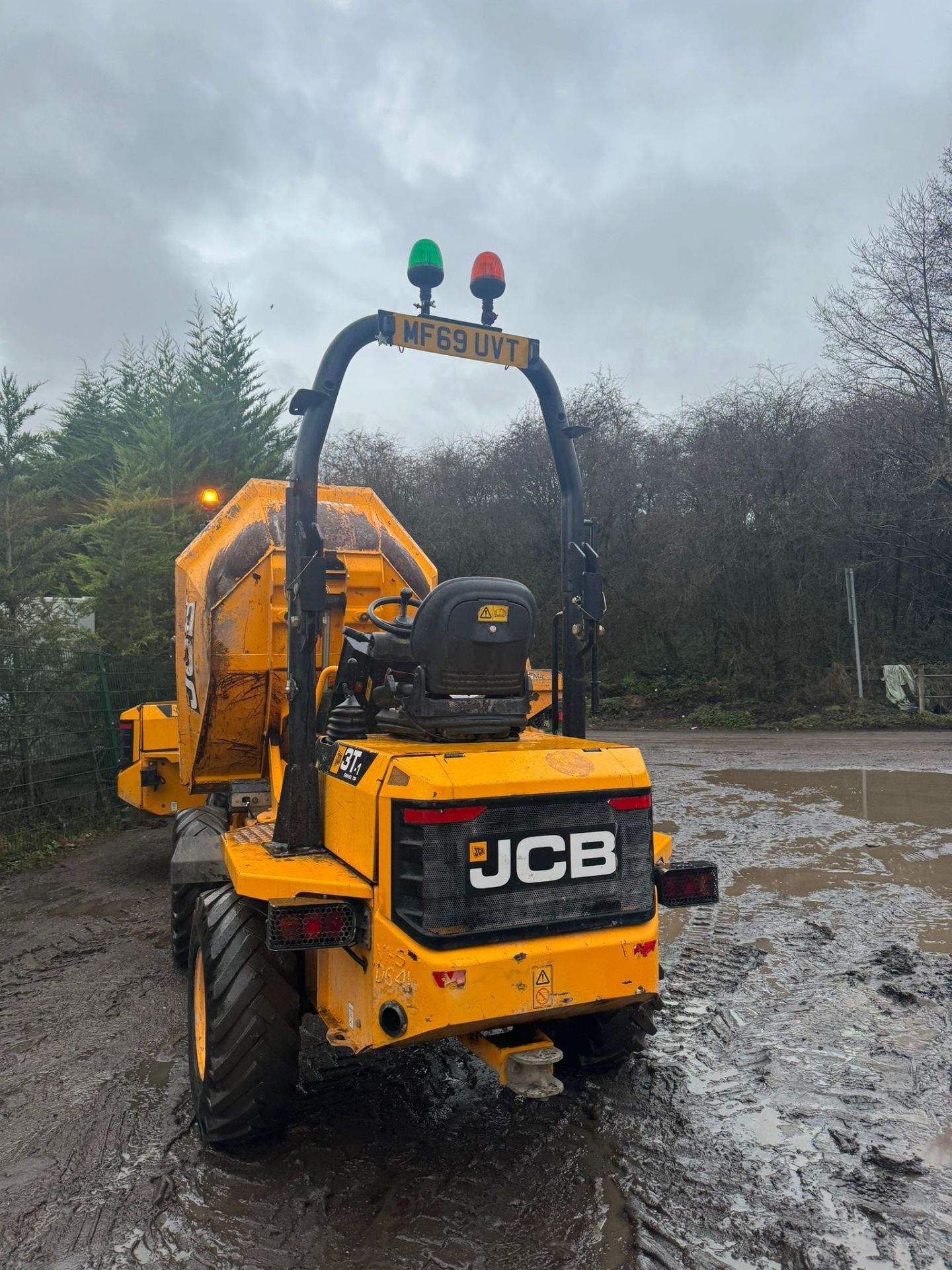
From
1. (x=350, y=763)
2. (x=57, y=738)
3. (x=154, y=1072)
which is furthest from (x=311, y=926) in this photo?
(x=57, y=738)

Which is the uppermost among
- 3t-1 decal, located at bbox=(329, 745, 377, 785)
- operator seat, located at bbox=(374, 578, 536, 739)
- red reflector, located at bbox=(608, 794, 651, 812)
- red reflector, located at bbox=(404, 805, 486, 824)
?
operator seat, located at bbox=(374, 578, 536, 739)

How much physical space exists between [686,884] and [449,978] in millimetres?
1187

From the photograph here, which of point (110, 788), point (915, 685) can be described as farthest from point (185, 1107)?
point (915, 685)

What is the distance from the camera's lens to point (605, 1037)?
12.8 ft

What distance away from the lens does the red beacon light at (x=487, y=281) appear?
3.88 metres

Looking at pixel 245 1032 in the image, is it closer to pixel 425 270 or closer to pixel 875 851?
pixel 425 270

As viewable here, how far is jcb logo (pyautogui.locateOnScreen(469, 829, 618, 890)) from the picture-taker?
125 inches

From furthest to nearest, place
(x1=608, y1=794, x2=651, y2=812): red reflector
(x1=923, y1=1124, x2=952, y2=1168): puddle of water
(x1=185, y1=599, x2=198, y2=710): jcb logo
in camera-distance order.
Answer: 1. (x1=185, y1=599, x2=198, y2=710): jcb logo
2. (x1=608, y1=794, x2=651, y2=812): red reflector
3. (x1=923, y1=1124, x2=952, y2=1168): puddle of water

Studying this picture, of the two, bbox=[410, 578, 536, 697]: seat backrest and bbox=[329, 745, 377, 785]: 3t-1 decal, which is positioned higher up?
bbox=[410, 578, 536, 697]: seat backrest

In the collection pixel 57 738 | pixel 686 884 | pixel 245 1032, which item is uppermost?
pixel 57 738

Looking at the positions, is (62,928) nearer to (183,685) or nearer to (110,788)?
(183,685)

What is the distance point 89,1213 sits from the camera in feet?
10.3

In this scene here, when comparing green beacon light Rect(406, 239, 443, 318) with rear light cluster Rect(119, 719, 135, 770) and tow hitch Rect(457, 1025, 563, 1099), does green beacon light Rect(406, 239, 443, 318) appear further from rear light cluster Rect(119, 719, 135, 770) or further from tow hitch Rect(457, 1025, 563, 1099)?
rear light cluster Rect(119, 719, 135, 770)

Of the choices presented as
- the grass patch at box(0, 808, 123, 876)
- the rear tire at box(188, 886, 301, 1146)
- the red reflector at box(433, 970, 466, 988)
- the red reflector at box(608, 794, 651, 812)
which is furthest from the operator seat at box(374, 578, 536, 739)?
the grass patch at box(0, 808, 123, 876)
